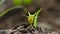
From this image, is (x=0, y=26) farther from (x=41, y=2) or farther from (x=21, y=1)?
(x=41, y=2)

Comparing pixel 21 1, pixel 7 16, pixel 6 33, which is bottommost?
pixel 6 33

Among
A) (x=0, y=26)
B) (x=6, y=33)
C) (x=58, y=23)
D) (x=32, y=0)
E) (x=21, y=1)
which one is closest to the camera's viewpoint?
(x=6, y=33)

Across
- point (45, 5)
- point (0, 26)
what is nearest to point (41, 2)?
point (45, 5)

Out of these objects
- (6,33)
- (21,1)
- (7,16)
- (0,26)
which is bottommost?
(6,33)

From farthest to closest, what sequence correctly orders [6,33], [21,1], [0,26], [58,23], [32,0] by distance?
[32,0] < [21,1] < [58,23] < [0,26] < [6,33]

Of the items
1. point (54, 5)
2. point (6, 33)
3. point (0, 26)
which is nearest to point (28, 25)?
point (6, 33)

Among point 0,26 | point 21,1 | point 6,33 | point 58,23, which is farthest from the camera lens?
point 21,1

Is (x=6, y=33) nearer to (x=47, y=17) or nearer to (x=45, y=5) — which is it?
(x=47, y=17)

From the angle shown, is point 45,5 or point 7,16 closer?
point 7,16

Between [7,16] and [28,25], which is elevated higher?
[7,16]
